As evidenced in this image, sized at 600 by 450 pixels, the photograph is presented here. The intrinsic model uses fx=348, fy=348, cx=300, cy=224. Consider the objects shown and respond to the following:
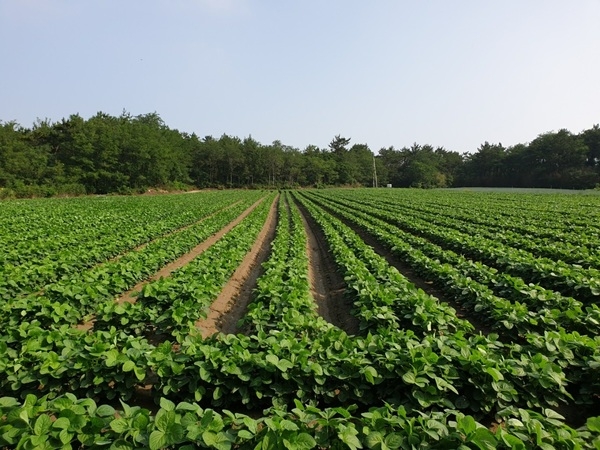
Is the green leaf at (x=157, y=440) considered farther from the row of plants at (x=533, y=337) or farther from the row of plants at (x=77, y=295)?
the row of plants at (x=77, y=295)

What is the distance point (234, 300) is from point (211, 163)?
8787 cm

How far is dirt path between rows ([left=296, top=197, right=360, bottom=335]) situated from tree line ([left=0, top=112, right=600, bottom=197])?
4805 centimetres

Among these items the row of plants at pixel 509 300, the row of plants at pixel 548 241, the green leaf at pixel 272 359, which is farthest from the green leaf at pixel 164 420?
the row of plants at pixel 548 241

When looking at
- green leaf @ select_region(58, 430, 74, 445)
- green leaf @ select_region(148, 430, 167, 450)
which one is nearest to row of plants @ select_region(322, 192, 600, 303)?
green leaf @ select_region(148, 430, 167, 450)

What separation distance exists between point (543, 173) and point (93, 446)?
97.1 metres

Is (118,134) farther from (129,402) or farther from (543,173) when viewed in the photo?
(543,173)

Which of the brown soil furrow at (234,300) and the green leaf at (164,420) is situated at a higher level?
the green leaf at (164,420)

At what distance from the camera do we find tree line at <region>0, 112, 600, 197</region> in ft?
180

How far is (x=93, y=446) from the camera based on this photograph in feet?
8.92

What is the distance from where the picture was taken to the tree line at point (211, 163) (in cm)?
5481

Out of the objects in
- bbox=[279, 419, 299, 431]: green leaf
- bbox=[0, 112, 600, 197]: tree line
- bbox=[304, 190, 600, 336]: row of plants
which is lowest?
bbox=[304, 190, 600, 336]: row of plants

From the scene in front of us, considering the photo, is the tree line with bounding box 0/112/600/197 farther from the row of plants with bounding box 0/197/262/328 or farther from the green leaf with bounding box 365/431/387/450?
the green leaf with bounding box 365/431/387/450

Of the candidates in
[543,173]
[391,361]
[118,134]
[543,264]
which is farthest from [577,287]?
[543,173]

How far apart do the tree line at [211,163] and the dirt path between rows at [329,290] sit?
48050 millimetres
